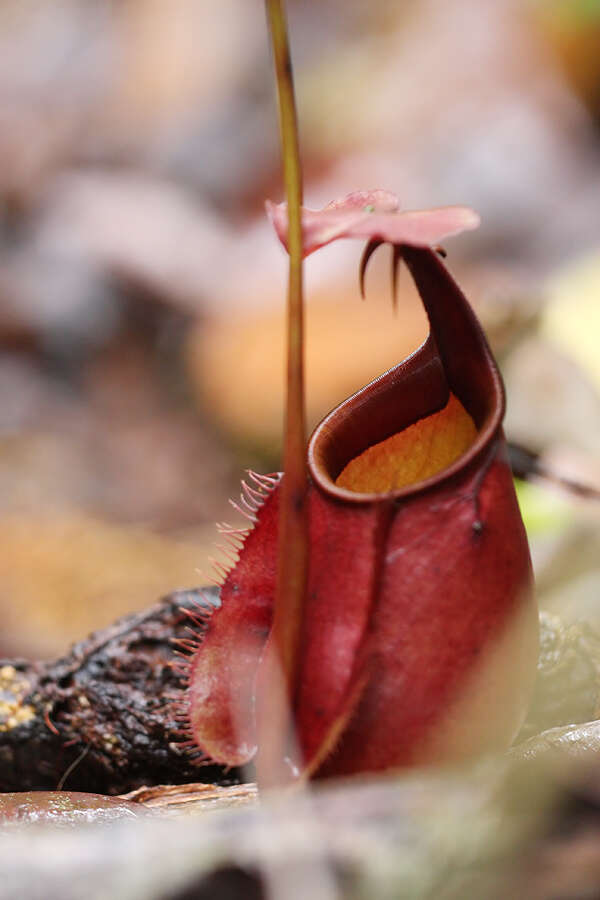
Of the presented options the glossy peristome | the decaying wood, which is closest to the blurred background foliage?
the decaying wood

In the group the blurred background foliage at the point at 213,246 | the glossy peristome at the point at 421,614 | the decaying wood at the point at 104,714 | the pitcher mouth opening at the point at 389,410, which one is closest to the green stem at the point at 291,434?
the glossy peristome at the point at 421,614

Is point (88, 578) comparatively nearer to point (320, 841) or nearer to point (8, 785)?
point (8, 785)

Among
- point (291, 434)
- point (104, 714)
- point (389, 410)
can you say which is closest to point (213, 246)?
point (104, 714)

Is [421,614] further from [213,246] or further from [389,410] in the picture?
[213,246]

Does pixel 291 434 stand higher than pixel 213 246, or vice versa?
pixel 213 246

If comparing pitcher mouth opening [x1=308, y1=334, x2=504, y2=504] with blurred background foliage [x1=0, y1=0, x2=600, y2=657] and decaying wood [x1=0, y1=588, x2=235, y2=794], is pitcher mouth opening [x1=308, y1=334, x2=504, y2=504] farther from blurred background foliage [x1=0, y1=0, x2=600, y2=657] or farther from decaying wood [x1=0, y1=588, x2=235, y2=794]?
blurred background foliage [x1=0, y1=0, x2=600, y2=657]
